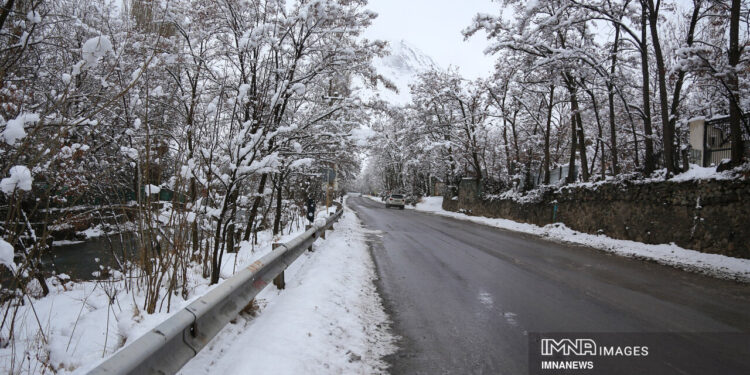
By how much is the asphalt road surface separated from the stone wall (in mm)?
2428

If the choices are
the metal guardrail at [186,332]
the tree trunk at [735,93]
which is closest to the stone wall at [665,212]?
the tree trunk at [735,93]

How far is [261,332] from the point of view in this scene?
3309 millimetres

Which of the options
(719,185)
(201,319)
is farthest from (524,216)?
(201,319)

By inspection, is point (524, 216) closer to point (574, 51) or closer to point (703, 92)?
point (574, 51)

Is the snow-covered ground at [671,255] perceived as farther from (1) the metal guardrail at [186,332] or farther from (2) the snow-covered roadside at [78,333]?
(2) the snow-covered roadside at [78,333]

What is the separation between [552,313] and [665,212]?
892cm

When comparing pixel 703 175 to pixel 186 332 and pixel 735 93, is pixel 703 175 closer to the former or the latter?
pixel 735 93

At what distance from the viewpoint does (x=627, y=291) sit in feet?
18.5

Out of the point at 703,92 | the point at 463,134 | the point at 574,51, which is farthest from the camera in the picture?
the point at 463,134

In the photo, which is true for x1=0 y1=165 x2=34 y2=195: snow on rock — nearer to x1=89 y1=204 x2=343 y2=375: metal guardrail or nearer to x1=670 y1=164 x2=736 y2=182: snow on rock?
x1=89 y1=204 x2=343 y2=375: metal guardrail

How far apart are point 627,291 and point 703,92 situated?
2201 centimetres

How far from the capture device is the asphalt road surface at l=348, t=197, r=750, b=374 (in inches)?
128

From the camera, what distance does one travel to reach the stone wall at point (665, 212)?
8.80 meters

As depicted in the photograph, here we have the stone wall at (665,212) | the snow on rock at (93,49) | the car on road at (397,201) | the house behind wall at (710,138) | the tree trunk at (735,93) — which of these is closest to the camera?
the snow on rock at (93,49)
